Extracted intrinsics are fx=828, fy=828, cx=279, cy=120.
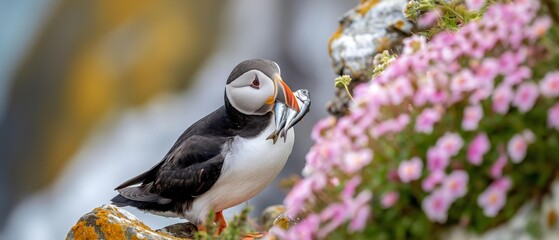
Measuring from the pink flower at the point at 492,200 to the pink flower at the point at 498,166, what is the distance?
4 cm

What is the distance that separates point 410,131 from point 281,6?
941 centimetres

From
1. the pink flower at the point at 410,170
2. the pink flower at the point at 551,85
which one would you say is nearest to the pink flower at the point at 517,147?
the pink flower at the point at 551,85

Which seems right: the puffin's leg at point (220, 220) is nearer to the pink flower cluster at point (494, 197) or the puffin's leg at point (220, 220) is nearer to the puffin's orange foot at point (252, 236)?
the puffin's orange foot at point (252, 236)

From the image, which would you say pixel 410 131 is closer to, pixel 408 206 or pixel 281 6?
pixel 408 206

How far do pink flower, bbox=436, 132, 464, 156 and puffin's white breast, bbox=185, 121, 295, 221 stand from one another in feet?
6.39

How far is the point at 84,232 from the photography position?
3.66 metres

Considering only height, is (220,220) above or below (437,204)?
below

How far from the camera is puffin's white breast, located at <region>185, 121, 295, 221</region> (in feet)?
13.1

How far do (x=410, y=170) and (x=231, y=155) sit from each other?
202 cm

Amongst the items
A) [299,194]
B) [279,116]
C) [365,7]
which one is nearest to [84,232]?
[279,116]

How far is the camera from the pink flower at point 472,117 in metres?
2.05

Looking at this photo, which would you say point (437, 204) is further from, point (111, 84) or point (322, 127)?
point (111, 84)

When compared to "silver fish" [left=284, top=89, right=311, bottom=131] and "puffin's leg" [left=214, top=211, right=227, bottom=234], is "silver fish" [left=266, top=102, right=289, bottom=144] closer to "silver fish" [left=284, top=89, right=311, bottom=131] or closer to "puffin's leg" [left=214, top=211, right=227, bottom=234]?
"silver fish" [left=284, top=89, right=311, bottom=131]

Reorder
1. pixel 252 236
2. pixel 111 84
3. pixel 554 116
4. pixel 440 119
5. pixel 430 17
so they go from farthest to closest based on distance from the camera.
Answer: pixel 111 84, pixel 252 236, pixel 430 17, pixel 440 119, pixel 554 116
